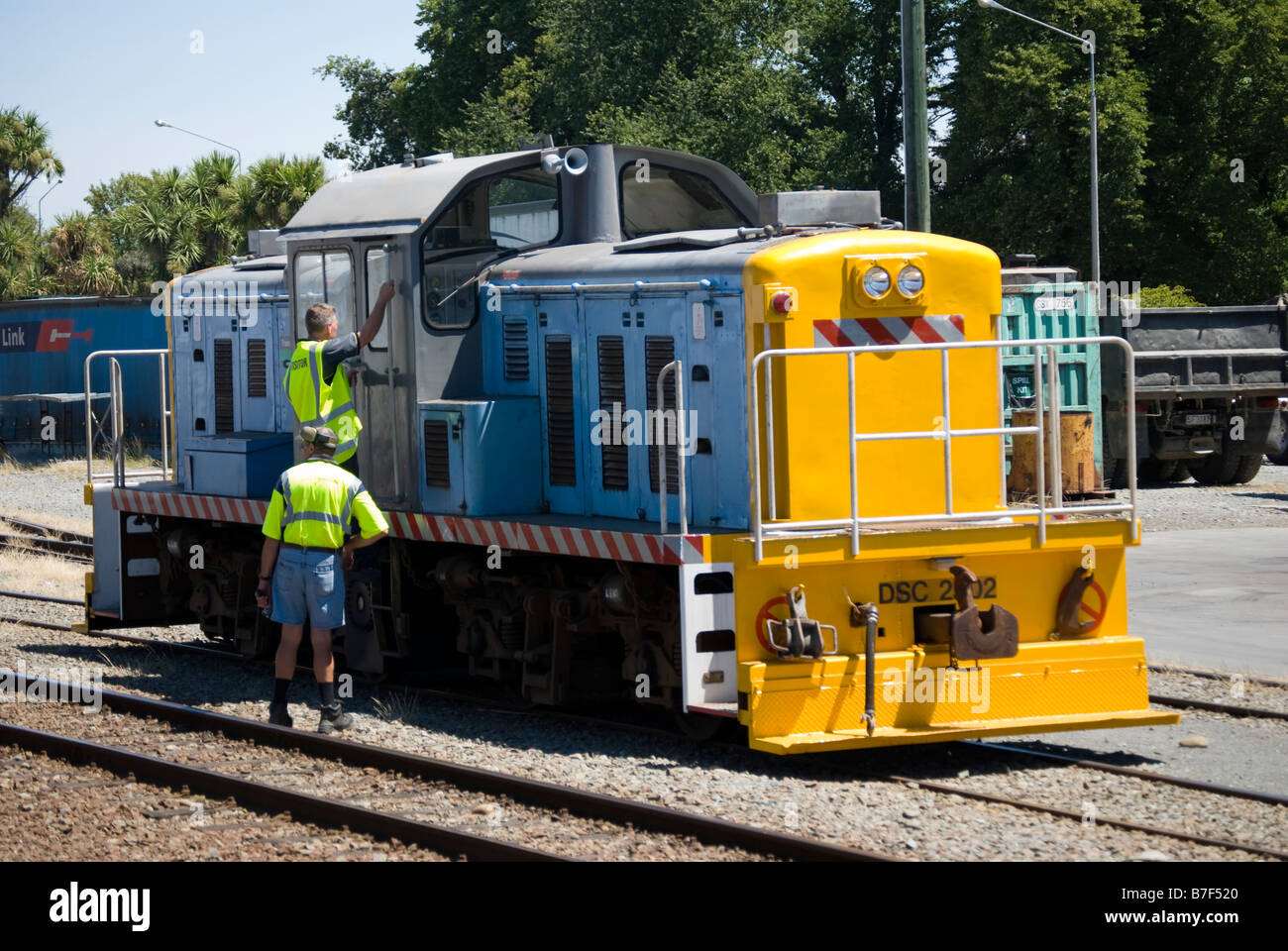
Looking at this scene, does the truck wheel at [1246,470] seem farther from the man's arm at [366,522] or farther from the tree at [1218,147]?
the man's arm at [366,522]

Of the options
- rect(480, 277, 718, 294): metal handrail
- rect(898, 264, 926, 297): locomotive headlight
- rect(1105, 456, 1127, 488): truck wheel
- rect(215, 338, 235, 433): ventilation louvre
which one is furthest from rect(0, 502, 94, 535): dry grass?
rect(898, 264, 926, 297): locomotive headlight

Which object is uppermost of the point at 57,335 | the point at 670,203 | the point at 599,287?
the point at 57,335

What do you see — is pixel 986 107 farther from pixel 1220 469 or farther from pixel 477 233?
pixel 477 233

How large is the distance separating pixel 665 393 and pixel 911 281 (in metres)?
1.52

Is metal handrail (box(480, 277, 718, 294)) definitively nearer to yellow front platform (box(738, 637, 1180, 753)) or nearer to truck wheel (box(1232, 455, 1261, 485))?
yellow front platform (box(738, 637, 1180, 753))

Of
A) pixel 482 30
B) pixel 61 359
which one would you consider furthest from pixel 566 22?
pixel 61 359

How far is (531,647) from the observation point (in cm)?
953

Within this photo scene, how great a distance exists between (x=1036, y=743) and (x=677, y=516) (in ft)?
7.94

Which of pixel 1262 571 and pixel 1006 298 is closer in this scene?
pixel 1262 571

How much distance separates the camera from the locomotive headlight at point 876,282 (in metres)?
8.30

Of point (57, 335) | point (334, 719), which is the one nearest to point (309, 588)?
point (334, 719)

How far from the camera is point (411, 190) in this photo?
33.0ft
